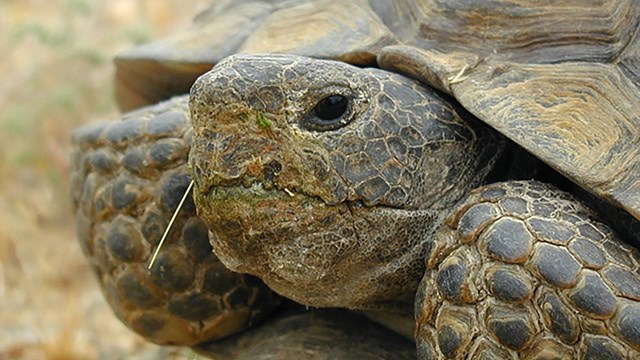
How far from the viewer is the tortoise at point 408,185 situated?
180 cm

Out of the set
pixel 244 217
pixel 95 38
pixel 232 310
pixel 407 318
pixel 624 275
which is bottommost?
pixel 95 38

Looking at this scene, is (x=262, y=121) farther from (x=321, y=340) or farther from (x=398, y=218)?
(x=321, y=340)

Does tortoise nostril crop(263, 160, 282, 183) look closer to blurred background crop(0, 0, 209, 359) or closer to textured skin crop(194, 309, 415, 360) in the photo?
textured skin crop(194, 309, 415, 360)

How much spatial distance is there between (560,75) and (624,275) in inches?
20.2

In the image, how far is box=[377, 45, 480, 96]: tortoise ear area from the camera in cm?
212

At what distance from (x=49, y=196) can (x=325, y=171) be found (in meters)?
4.41

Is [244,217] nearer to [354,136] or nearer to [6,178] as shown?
[354,136]

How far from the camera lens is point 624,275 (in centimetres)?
178

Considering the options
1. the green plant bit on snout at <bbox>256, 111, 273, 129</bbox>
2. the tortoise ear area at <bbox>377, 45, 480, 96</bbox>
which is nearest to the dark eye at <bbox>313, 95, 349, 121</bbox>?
the green plant bit on snout at <bbox>256, 111, 273, 129</bbox>

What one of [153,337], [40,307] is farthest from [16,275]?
[153,337]

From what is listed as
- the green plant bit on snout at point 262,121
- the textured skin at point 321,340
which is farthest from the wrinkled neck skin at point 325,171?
the textured skin at point 321,340

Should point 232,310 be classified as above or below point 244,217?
below

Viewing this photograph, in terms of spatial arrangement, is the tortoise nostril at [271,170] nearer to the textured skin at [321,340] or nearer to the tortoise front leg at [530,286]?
the tortoise front leg at [530,286]

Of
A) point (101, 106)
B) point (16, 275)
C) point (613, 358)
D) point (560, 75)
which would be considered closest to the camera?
point (613, 358)
